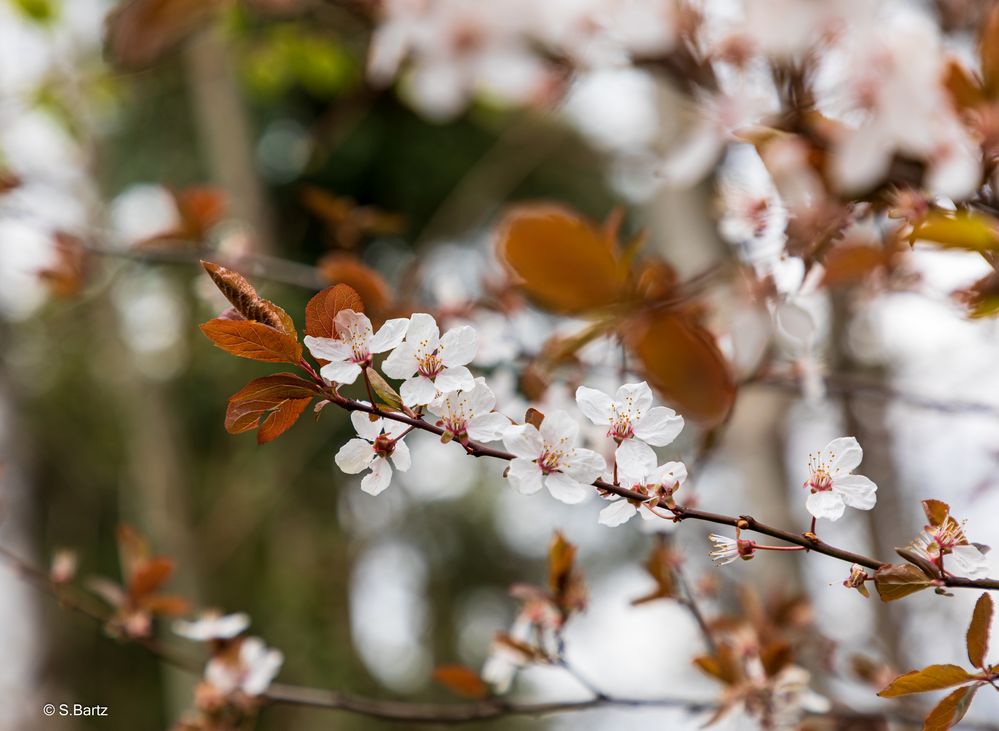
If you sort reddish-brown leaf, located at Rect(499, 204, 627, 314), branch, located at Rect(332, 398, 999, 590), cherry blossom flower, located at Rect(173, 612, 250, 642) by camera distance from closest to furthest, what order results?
reddish-brown leaf, located at Rect(499, 204, 627, 314), branch, located at Rect(332, 398, 999, 590), cherry blossom flower, located at Rect(173, 612, 250, 642)

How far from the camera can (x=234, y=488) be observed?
11.1 ft

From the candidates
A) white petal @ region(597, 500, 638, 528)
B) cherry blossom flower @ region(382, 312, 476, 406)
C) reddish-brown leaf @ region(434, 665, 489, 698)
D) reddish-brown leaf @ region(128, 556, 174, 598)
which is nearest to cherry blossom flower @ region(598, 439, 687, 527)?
white petal @ region(597, 500, 638, 528)

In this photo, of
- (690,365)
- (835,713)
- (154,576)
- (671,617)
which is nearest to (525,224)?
A: (690,365)

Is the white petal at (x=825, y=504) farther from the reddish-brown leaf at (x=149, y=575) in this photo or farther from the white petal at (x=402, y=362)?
the reddish-brown leaf at (x=149, y=575)

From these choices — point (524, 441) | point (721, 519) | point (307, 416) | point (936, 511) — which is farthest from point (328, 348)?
point (307, 416)

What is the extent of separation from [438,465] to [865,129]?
12.0ft

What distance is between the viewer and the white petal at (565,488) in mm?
447

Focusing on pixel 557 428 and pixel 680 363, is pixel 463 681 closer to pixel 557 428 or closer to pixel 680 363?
pixel 557 428

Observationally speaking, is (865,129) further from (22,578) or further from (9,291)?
(9,291)

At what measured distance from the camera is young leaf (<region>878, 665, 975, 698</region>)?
44 cm

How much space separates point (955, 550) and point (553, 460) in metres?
0.23

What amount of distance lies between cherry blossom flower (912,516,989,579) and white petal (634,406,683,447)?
157 millimetres

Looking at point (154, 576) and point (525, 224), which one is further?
point (154, 576)

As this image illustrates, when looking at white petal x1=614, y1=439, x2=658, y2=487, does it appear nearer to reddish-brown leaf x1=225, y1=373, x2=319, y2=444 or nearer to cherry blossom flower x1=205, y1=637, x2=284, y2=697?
reddish-brown leaf x1=225, y1=373, x2=319, y2=444
